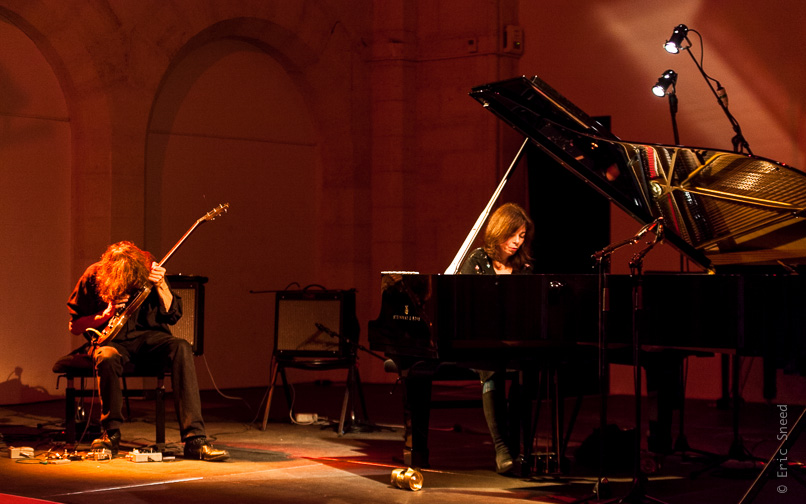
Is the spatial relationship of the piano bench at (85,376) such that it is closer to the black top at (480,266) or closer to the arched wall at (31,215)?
the black top at (480,266)

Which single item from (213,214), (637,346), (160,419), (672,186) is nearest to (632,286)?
(637,346)

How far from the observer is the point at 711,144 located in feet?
26.8

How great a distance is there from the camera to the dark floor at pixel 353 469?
4594mm

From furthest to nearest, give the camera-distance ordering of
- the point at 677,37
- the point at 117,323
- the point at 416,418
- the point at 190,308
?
the point at 677,37 < the point at 190,308 < the point at 117,323 < the point at 416,418

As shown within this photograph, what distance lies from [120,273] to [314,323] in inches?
58.2

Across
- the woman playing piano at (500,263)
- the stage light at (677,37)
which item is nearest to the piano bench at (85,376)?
the woman playing piano at (500,263)

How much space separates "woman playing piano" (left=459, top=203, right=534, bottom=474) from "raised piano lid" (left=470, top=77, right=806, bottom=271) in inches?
19.3

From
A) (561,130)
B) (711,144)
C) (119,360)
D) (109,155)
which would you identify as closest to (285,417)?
(119,360)

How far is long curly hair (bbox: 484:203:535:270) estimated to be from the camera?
5.31 meters

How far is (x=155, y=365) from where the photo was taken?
5.75 meters

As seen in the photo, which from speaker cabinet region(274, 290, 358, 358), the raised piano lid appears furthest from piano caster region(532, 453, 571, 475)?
speaker cabinet region(274, 290, 358, 358)

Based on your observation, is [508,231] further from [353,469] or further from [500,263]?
[353,469]

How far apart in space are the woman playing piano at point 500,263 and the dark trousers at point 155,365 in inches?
58.2

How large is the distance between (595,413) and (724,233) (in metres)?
2.75
